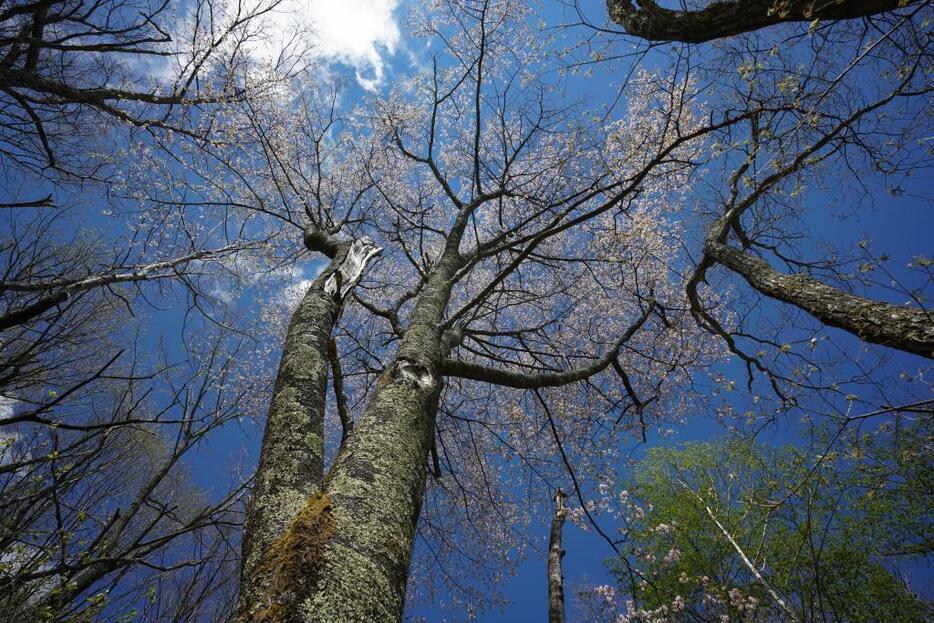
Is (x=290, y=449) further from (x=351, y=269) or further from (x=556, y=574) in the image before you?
(x=556, y=574)

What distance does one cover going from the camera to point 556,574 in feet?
10.2

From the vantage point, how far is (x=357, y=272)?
280 centimetres

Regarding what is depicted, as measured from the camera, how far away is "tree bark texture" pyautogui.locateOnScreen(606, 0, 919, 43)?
2729 mm

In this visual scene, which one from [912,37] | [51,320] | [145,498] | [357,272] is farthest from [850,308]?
[145,498]

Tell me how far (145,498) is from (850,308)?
5.75 meters

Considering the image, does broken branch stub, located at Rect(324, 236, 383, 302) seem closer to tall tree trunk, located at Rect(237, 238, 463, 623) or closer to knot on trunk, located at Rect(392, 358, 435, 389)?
knot on trunk, located at Rect(392, 358, 435, 389)

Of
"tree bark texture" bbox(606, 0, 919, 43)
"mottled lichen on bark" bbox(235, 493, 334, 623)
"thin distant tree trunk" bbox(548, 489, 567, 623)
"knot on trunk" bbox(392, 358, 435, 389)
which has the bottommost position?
"mottled lichen on bark" bbox(235, 493, 334, 623)

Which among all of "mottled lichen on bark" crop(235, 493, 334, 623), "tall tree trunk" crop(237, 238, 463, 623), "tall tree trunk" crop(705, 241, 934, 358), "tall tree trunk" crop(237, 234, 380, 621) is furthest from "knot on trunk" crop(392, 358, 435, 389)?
"tall tree trunk" crop(705, 241, 934, 358)

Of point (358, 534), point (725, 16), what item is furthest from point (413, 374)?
point (725, 16)

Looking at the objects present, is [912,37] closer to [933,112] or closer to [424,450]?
[933,112]

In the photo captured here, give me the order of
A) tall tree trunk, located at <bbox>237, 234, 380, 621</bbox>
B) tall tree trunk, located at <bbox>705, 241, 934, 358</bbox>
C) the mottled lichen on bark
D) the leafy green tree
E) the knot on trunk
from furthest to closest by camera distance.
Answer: the leafy green tree < tall tree trunk, located at <bbox>705, 241, 934, 358</bbox> < the knot on trunk < tall tree trunk, located at <bbox>237, 234, 380, 621</bbox> < the mottled lichen on bark

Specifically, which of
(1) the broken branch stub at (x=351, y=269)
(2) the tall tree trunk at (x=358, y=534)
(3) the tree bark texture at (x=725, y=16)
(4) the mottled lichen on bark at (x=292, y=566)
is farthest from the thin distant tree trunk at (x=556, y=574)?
(3) the tree bark texture at (x=725, y=16)

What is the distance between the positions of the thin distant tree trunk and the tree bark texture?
410cm

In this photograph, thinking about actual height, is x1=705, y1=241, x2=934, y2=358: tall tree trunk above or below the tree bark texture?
below
